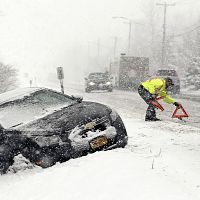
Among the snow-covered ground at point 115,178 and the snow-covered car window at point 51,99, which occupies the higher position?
the snow-covered car window at point 51,99

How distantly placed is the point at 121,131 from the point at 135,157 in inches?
46.4

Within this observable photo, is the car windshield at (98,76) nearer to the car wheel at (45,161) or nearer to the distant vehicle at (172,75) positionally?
the distant vehicle at (172,75)

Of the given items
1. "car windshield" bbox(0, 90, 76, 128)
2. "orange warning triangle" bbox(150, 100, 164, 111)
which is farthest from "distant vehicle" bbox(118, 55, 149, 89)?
"car windshield" bbox(0, 90, 76, 128)

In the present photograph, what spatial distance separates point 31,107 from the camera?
7371 mm

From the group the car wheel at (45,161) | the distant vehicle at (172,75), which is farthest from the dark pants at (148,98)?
the distant vehicle at (172,75)

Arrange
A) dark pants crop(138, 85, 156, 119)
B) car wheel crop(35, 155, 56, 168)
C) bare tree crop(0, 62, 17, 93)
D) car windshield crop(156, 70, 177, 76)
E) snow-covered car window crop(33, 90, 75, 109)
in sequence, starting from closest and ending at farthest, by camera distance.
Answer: car wheel crop(35, 155, 56, 168)
snow-covered car window crop(33, 90, 75, 109)
dark pants crop(138, 85, 156, 119)
bare tree crop(0, 62, 17, 93)
car windshield crop(156, 70, 177, 76)

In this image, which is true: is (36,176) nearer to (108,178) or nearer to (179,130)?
(108,178)

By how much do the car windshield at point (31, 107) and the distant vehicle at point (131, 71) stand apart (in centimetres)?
2539

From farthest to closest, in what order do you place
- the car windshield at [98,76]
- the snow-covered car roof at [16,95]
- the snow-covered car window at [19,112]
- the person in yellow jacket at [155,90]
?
the car windshield at [98,76]
the person in yellow jacket at [155,90]
the snow-covered car roof at [16,95]
the snow-covered car window at [19,112]

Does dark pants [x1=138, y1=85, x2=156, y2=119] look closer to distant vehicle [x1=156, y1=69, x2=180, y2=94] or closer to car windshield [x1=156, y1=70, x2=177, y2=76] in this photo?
distant vehicle [x1=156, y1=69, x2=180, y2=94]

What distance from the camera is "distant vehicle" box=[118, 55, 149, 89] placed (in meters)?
33.4

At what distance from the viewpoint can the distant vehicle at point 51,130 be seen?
20.4ft

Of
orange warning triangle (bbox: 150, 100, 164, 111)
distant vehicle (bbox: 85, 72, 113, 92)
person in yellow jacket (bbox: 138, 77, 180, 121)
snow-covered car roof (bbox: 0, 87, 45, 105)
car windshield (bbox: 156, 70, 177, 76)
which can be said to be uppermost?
snow-covered car roof (bbox: 0, 87, 45, 105)

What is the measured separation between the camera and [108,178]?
16.0ft
